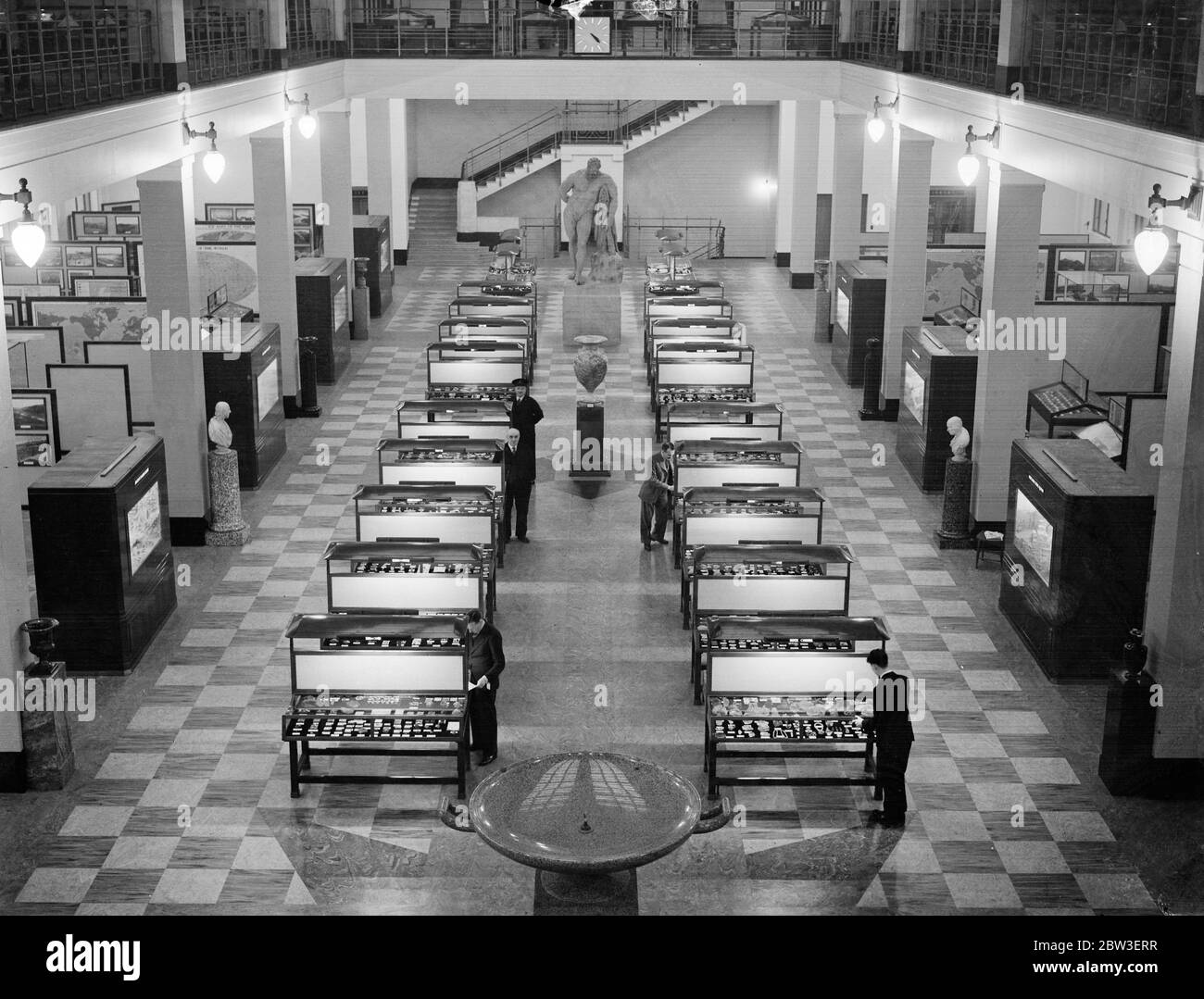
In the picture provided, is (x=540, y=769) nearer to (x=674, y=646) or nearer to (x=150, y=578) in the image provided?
(x=674, y=646)

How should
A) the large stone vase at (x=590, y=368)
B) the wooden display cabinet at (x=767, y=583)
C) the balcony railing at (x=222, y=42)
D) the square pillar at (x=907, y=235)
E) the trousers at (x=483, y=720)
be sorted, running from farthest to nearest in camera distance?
the square pillar at (x=907, y=235), the large stone vase at (x=590, y=368), the balcony railing at (x=222, y=42), the wooden display cabinet at (x=767, y=583), the trousers at (x=483, y=720)

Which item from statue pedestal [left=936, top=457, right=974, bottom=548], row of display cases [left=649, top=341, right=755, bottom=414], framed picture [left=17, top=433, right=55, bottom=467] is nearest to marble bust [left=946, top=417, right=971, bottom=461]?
statue pedestal [left=936, top=457, right=974, bottom=548]

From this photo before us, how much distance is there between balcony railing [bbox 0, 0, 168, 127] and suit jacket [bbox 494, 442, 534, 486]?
222 inches

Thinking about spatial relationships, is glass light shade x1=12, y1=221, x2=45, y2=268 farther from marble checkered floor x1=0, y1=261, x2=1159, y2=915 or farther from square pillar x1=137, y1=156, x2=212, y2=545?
square pillar x1=137, y1=156, x2=212, y2=545

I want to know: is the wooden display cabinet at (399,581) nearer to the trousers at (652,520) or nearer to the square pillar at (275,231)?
the trousers at (652,520)

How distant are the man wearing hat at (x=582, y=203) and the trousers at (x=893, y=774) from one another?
19094 mm

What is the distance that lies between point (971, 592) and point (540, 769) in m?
8.93

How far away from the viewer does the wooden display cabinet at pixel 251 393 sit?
19594 mm

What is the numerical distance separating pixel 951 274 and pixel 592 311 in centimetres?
703

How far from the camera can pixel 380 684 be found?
1252cm

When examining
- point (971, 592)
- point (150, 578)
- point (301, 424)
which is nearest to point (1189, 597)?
point (971, 592)

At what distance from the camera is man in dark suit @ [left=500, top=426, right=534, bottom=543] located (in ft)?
59.0

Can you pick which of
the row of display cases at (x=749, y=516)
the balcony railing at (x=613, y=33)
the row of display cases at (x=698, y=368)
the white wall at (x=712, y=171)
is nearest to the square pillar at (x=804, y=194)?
the balcony railing at (x=613, y=33)

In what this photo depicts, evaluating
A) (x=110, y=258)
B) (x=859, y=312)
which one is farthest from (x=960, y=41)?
(x=110, y=258)
